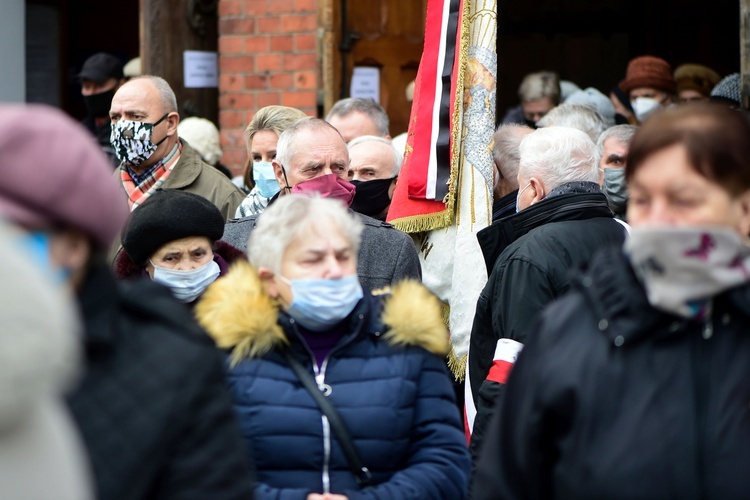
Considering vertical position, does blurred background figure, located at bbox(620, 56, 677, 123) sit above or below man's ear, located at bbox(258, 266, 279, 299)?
above

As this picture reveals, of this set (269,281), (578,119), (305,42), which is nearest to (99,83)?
(305,42)

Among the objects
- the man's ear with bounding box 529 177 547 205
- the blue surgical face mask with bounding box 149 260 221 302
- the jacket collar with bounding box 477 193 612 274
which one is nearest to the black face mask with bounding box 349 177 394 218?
the jacket collar with bounding box 477 193 612 274

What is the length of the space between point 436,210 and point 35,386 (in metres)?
3.77

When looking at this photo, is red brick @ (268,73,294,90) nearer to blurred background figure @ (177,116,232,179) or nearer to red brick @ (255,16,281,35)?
red brick @ (255,16,281,35)

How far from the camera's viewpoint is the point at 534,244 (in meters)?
4.26

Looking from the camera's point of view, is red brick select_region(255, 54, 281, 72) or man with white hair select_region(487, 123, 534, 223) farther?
red brick select_region(255, 54, 281, 72)

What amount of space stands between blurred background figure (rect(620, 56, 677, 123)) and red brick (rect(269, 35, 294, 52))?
2.06m

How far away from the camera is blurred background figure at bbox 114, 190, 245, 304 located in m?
4.26

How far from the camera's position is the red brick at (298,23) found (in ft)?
24.9

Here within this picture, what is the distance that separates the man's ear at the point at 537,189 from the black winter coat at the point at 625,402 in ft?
7.04

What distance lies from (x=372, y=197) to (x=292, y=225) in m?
2.44

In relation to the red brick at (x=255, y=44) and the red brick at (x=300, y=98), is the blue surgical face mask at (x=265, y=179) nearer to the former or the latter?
the red brick at (x=300, y=98)

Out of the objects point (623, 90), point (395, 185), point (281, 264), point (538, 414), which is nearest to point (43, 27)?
point (623, 90)

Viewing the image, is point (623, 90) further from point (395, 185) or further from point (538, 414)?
point (538, 414)
